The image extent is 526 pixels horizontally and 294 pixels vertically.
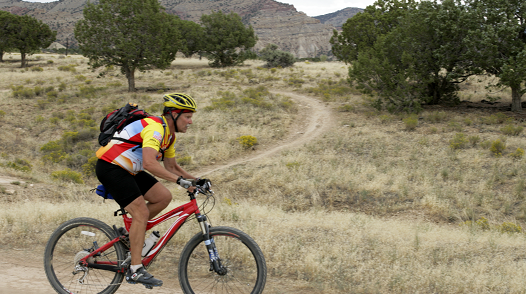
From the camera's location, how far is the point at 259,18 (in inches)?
6737

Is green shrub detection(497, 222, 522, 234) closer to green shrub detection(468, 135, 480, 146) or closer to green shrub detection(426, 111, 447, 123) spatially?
green shrub detection(468, 135, 480, 146)

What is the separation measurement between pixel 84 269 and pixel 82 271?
1.5 inches

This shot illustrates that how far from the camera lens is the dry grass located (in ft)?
15.3

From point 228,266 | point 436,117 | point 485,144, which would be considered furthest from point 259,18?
point 228,266

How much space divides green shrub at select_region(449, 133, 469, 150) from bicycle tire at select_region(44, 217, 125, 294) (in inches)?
534

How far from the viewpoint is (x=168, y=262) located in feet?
15.8

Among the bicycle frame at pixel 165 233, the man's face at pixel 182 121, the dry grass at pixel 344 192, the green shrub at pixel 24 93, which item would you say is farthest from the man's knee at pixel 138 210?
the green shrub at pixel 24 93

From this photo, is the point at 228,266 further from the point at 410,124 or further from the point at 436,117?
the point at 436,117

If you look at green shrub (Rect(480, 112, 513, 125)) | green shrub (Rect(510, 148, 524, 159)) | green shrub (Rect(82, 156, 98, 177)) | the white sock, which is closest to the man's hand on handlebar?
the white sock

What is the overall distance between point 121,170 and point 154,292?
155 cm

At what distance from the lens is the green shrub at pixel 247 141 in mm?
16188

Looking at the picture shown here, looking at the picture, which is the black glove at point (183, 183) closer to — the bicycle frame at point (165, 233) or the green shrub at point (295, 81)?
the bicycle frame at point (165, 233)

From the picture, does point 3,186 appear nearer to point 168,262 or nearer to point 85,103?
point 168,262

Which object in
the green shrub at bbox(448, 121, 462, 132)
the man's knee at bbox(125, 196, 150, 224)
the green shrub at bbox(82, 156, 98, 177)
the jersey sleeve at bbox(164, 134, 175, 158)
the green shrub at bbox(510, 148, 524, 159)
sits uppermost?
the jersey sleeve at bbox(164, 134, 175, 158)
